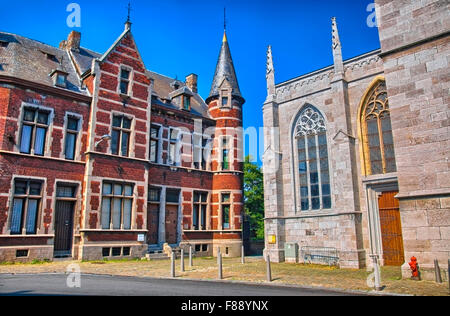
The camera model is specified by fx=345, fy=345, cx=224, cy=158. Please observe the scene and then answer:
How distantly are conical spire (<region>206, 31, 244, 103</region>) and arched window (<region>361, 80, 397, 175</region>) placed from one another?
11.6 meters

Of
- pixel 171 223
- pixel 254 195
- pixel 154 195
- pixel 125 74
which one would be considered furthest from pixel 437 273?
pixel 254 195

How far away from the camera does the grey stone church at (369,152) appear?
10727 millimetres

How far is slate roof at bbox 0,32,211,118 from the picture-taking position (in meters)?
18.2

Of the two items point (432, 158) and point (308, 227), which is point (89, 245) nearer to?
point (308, 227)

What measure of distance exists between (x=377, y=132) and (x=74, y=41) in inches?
779

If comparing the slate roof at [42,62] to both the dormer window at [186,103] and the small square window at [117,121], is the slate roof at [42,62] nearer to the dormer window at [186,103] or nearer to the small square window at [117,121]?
the dormer window at [186,103]

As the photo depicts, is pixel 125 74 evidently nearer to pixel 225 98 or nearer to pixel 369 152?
pixel 225 98

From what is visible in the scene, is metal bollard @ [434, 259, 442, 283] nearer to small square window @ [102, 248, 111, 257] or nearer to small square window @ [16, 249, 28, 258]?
small square window @ [102, 248, 111, 257]

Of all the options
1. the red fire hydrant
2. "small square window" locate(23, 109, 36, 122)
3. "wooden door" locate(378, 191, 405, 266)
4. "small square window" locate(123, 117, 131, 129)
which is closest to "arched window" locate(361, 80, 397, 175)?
"wooden door" locate(378, 191, 405, 266)

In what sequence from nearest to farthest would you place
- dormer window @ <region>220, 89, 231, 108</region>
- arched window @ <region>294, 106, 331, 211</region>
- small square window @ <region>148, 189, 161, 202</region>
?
arched window @ <region>294, 106, 331, 211</region> → small square window @ <region>148, 189, 161, 202</region> → dormer window @ <region>220, 89, 231, 108</region>

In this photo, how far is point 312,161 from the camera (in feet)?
58.8

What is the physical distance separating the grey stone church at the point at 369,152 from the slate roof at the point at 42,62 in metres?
9.35

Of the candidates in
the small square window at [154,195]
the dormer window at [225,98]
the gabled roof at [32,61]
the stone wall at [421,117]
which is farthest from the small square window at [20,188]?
the stone wall at [421,117]
